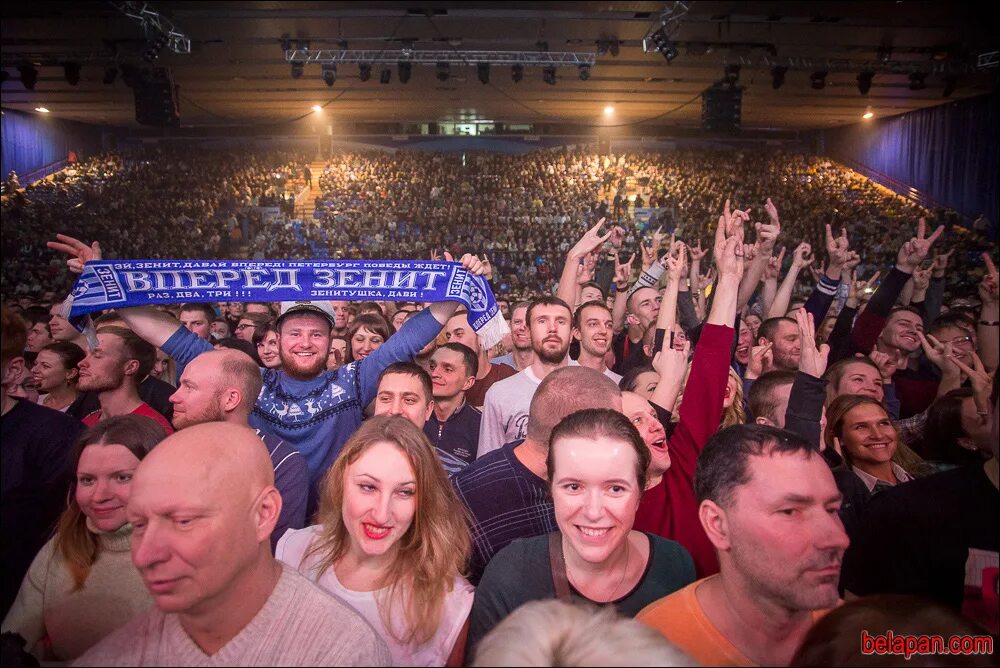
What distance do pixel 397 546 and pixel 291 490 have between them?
2.69 feet

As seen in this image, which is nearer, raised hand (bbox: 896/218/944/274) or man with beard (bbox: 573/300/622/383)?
man with beard (bbox: 573/300/622/383)

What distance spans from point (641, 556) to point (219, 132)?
24.2m

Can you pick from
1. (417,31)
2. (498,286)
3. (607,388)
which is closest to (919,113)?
(498,286)

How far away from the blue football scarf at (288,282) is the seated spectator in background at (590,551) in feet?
5.24

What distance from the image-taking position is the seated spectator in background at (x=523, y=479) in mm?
2338

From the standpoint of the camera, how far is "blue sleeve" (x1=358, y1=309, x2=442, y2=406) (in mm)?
3303

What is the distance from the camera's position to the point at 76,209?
18688 mm

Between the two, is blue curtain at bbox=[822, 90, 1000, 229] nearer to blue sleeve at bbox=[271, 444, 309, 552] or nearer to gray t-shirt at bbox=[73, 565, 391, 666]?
blue sleeve at bbox=[271, 444, 309, 552]

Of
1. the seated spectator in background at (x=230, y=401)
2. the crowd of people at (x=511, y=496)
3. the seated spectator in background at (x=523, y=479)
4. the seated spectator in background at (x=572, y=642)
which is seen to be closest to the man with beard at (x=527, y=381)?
the crowd of people at (x=511, y=496)

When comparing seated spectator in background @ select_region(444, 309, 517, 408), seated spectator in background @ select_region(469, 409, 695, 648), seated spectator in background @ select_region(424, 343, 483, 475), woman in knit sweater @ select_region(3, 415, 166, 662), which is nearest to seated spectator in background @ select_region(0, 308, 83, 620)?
woman in knit sweater @ select_region(3, 415, 166, 662)

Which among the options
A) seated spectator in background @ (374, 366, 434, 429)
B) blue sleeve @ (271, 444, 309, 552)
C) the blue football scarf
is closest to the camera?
blue sleeve @ (271, 444, 309, 552)

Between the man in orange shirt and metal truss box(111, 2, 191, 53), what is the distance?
1068 cm

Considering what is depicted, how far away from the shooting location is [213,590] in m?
1.45

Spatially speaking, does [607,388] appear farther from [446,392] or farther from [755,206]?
[755,206]
